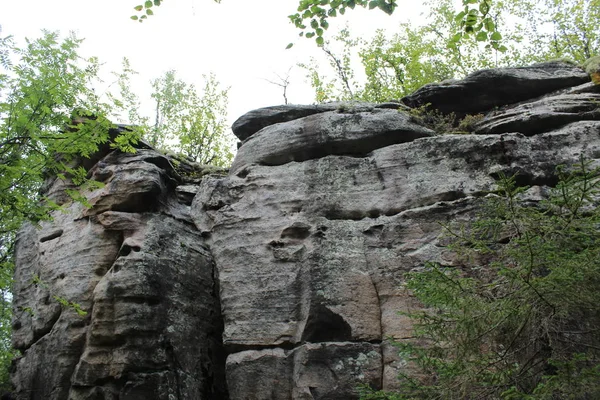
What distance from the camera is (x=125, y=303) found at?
958 cm

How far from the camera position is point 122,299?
31.5 feet

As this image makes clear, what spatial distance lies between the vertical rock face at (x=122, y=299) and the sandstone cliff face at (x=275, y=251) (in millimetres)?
29

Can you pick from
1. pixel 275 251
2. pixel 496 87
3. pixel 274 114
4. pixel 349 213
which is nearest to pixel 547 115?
pixel 496 87

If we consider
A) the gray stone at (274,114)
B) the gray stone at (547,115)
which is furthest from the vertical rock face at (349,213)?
the gray stone at (274,114)

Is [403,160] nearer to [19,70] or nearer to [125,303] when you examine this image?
[125,303]

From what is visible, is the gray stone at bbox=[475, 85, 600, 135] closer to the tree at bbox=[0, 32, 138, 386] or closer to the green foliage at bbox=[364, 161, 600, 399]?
the green foliage at bbox=[364, 161, 600, 399]

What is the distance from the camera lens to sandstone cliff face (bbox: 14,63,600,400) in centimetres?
910

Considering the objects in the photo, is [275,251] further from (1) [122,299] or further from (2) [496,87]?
(2) [496,87]

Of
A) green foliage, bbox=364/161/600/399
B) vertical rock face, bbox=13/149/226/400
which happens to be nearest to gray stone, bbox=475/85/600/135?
green foliage, bbox=364/161/600/399

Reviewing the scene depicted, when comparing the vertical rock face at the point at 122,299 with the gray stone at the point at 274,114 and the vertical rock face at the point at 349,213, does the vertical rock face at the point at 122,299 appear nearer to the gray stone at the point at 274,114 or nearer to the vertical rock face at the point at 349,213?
the vertical rock face at the point at 349,213

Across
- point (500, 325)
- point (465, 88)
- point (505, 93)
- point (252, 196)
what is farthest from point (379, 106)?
point (500, 325)

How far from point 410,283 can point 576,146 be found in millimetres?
5389

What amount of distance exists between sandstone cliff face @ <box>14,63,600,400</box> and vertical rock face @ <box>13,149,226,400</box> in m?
0.03

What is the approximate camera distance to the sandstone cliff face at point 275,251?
9.10m
